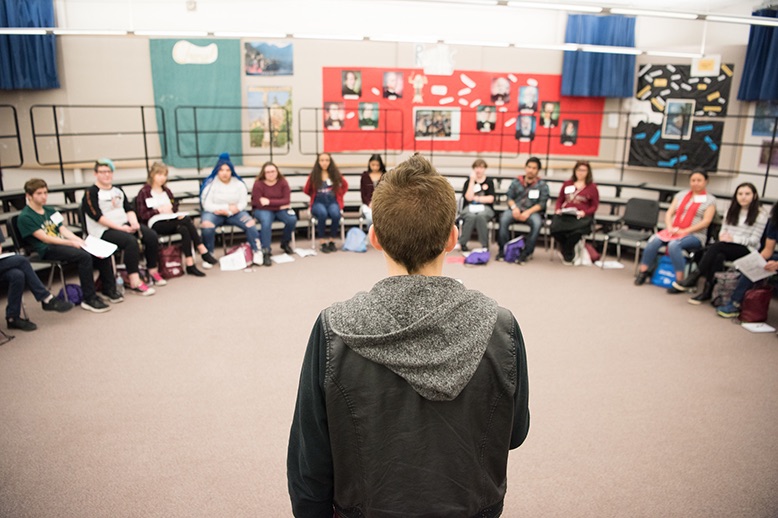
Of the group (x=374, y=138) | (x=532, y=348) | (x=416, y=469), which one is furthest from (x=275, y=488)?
(x=374, y=138)

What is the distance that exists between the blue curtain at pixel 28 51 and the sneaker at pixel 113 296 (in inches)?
172

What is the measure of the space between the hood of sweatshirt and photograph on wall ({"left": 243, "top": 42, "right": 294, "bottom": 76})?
8.36 metres

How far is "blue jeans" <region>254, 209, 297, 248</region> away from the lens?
7012 millimetres

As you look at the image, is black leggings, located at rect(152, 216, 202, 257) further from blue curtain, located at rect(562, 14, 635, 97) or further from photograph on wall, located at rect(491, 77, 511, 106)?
blue curtain, located at rect(562, 14, 635, 97)

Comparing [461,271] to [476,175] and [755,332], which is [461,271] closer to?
[476,175]

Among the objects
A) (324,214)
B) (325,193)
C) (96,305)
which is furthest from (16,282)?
(325,193)

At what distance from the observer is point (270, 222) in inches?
278

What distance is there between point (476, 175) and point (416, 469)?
6.66 meters

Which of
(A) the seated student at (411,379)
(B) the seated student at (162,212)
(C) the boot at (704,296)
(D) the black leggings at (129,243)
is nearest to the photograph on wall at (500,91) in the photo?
(C) the boot at (704,296)

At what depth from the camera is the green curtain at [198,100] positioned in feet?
27.8

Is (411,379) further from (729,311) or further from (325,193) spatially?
(325,193)

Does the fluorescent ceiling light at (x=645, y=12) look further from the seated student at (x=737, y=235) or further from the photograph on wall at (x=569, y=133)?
the photograph on wall at (x=569, y=133)

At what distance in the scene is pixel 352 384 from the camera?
3.74ft

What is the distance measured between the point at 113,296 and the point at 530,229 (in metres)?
4.83
